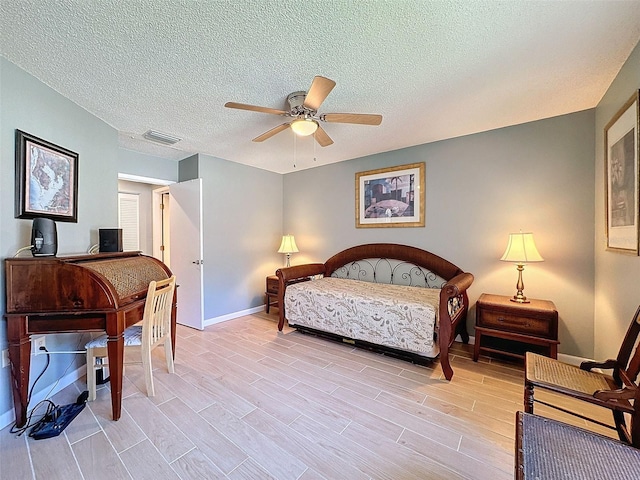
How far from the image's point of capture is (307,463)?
144 cm

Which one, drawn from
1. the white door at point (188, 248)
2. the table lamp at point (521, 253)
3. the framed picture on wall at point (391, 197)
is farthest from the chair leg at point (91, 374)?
the table lamp at point (521, 253)

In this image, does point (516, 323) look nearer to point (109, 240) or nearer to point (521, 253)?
point (521, 253)

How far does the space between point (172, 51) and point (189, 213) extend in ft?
7.85

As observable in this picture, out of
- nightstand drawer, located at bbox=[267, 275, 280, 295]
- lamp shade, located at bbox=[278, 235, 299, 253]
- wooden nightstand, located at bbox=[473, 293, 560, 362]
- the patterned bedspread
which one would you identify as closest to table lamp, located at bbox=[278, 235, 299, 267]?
lamp shade, located at bbox=[278, 235, 299, 253]

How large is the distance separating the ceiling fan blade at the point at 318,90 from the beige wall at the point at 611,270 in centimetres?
191

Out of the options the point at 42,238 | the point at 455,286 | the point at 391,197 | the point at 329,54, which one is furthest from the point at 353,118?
the point at 42,238

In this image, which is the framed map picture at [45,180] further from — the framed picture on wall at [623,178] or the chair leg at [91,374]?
the framed picture on wall at [623,178]

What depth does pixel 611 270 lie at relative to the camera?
6.73 ft

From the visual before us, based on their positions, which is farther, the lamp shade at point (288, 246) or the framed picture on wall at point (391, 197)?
the lamp shade at point (288, 246)

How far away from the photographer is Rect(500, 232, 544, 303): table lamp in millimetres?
2430

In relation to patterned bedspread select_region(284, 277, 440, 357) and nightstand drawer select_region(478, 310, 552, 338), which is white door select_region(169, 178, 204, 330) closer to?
patterned bedspread select_region(284, 277, 440, 357)

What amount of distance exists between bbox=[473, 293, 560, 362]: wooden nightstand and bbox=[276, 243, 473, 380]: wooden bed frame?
0.24m

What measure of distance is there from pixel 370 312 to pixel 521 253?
156 cm

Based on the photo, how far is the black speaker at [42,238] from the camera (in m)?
1.80
